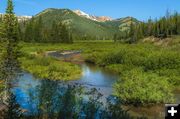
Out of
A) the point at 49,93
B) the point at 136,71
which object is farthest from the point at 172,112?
the point at 136,71

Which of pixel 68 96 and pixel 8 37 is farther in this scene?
pixel 8 37

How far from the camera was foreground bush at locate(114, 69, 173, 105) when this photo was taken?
38356mm

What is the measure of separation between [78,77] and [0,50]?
26.7 m

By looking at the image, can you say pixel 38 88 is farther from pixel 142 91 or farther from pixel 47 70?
pixel 47 70

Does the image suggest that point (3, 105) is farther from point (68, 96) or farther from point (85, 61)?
point (85, 61)

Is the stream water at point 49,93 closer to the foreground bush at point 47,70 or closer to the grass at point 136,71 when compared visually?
the grass at point 136,71

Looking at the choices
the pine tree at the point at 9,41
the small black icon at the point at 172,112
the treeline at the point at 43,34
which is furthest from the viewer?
the treeline at the point at 43,34

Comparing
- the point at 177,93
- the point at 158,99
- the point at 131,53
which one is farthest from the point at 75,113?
the point at 131,53

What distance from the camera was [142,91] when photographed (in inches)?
1516

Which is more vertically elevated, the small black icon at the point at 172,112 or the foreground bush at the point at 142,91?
the small black icon at the point at 172,112

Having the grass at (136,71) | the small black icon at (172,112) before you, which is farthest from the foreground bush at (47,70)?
the small black icon at (172,112)

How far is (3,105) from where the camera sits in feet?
93.2

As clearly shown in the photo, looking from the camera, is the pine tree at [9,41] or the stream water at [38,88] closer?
the stream water at [38,88]

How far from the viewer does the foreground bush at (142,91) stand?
38356mm
